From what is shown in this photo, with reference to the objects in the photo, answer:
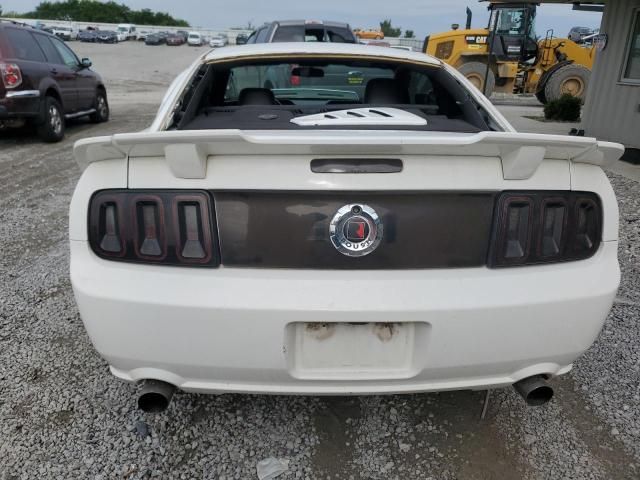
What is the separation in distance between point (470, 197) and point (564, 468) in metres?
1.23

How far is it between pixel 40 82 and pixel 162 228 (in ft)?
25.7

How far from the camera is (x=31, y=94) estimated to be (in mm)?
7742

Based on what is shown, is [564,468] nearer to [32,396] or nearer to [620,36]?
[32,396]

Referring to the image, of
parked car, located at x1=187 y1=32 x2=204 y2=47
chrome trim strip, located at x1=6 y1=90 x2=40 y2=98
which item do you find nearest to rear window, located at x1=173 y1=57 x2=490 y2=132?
chrome trim strip, located at x1=6 y1=90 x2=40 y2=98

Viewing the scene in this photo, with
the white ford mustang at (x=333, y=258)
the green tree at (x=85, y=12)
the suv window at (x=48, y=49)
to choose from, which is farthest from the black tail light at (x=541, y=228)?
the green tree at (x=85, y=12)

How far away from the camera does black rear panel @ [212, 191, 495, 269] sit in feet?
5.45

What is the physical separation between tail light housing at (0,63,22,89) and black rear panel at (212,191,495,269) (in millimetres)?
7490

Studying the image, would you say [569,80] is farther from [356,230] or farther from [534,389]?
[356,230]

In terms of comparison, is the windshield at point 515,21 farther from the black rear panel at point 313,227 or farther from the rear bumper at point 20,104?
the black rear panel at point 313,227

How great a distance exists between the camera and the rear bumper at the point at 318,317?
64.6 inches

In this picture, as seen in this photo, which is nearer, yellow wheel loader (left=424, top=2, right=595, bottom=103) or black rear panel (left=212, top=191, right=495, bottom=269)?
black rear panel (left=212, top=191, right=495, bottom=269)

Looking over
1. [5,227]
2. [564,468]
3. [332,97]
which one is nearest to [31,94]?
[5,227]

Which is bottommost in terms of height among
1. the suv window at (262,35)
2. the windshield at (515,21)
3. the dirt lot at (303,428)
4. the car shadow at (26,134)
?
the car shadow at (26,134)

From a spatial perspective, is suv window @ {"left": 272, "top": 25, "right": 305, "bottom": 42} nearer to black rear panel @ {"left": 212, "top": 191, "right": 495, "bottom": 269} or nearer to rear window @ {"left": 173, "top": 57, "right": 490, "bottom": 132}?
rear window @ {"left": 173, "top": 57, "right": 490, "bottom": 132}
